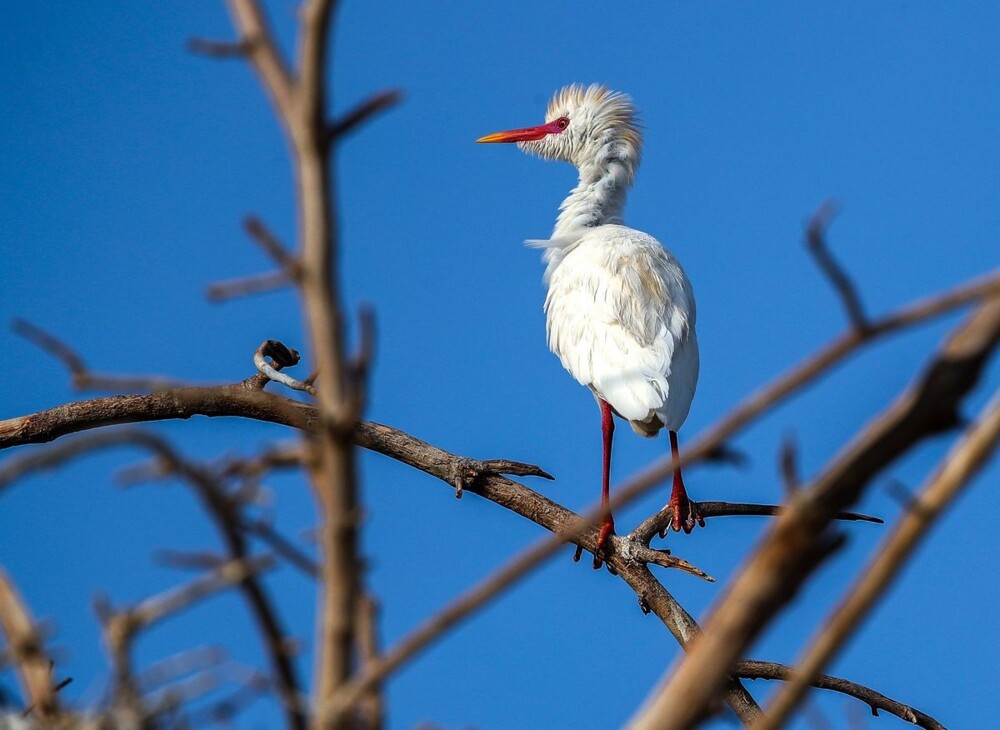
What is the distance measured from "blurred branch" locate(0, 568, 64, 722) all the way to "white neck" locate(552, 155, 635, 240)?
722 centimetres

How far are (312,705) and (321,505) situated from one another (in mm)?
243

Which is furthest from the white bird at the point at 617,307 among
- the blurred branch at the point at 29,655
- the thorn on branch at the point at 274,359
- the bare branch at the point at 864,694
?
the blurred branch at the point at 29,655

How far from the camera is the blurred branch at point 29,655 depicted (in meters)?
1.83

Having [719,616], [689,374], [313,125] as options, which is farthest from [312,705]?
[689,374]

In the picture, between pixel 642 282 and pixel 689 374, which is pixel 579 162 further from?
pixel 689 374

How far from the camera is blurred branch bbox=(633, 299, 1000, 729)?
1.38 metres

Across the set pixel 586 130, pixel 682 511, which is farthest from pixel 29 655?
pixel 586 130

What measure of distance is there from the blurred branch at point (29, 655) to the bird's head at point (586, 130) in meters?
7.98

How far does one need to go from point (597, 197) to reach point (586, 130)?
93cm

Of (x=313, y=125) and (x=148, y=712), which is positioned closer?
(x=313, y=125)

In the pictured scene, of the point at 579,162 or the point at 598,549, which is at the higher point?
the point at 579,162

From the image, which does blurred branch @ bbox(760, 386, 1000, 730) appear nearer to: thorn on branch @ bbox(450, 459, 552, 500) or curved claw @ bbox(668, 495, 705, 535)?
thorn on branch @ bbox(450, 459, 552, 500)

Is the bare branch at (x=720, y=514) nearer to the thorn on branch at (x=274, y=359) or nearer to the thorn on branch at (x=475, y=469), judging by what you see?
the thorn on branch at (x=475, y=469)

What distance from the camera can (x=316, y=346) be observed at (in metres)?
1.37
